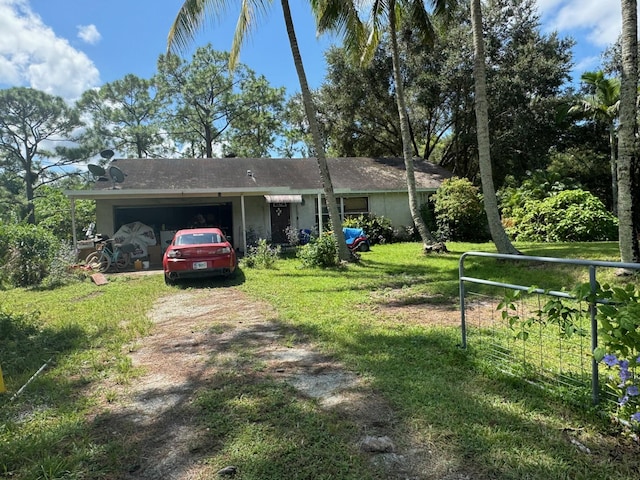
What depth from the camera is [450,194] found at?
17453 mm

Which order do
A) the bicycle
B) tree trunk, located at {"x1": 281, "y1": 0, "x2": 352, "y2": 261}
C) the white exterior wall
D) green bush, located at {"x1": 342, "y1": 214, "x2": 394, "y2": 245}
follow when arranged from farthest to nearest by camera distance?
green bush, located at {"x1": 342, "y1": 214, "x2": 394, "y2": 245}, the white exterior wall, the bicycle, tree trunk, located at {"x1": 281, "y1": 0, "x2": 352, "y2": 261}

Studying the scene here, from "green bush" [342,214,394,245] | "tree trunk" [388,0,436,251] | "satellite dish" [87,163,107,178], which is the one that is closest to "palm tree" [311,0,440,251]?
"tree trunk" [388,0,436,251]

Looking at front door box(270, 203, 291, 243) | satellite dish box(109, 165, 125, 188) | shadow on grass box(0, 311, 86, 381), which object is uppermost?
satellite dish box(109, 165, 125, 188)

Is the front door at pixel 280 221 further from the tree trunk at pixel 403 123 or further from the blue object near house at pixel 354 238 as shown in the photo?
the tree trunk at pixel 403 123

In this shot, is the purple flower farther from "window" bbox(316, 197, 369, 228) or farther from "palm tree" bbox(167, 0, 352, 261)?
"window" bbox(316, 197, 369, 228)

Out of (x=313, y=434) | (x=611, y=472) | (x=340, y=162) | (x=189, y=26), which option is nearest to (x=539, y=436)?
(x=611, y=472)

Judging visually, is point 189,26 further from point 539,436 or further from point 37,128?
point 37,128

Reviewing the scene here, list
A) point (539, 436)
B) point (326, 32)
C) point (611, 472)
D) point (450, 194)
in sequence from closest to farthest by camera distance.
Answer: point (611, 472)
point (539, 436)
point (326, 32)
point (450, 194)

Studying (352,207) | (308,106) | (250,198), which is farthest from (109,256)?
(352,207)

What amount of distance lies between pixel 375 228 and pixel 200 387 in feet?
49.3

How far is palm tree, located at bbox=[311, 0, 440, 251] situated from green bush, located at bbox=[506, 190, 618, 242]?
584 centimetres

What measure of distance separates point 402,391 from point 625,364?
68.1 inches

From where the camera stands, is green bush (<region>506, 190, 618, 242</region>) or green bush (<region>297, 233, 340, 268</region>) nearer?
green bush (<region>297, 233, 340, 268</region>)

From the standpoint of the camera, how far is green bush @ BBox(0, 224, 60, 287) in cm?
1116
